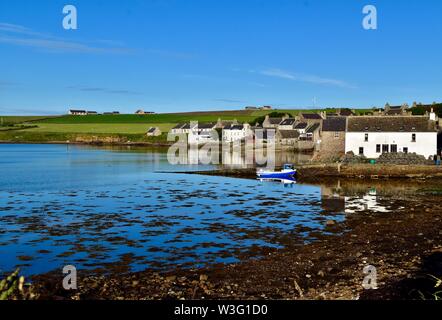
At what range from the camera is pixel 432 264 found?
16906mm

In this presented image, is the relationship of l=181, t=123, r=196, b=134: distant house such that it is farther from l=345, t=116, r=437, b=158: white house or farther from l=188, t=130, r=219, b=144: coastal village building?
l=345, t=116, r=437, b=158: white house

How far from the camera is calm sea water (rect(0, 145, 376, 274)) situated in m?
19.6

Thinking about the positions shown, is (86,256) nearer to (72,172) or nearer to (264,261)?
(264,261)

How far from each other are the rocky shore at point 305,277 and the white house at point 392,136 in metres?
37.1

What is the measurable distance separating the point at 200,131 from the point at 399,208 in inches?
4886

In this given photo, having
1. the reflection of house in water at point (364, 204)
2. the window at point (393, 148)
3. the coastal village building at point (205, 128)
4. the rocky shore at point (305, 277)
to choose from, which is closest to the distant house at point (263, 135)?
the coastal village building at point (205, 128)

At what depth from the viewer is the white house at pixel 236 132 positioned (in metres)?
140

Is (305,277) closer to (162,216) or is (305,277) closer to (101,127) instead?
(162,216)

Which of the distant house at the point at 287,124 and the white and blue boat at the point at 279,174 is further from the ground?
the distant house at the point at 287,124

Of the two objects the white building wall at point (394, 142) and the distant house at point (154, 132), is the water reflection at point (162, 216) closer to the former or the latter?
the white building wall at point (394, 142)

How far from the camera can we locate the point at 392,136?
57969 millimetres

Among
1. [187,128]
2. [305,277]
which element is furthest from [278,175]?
[187,128]

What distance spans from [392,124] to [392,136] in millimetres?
2057
